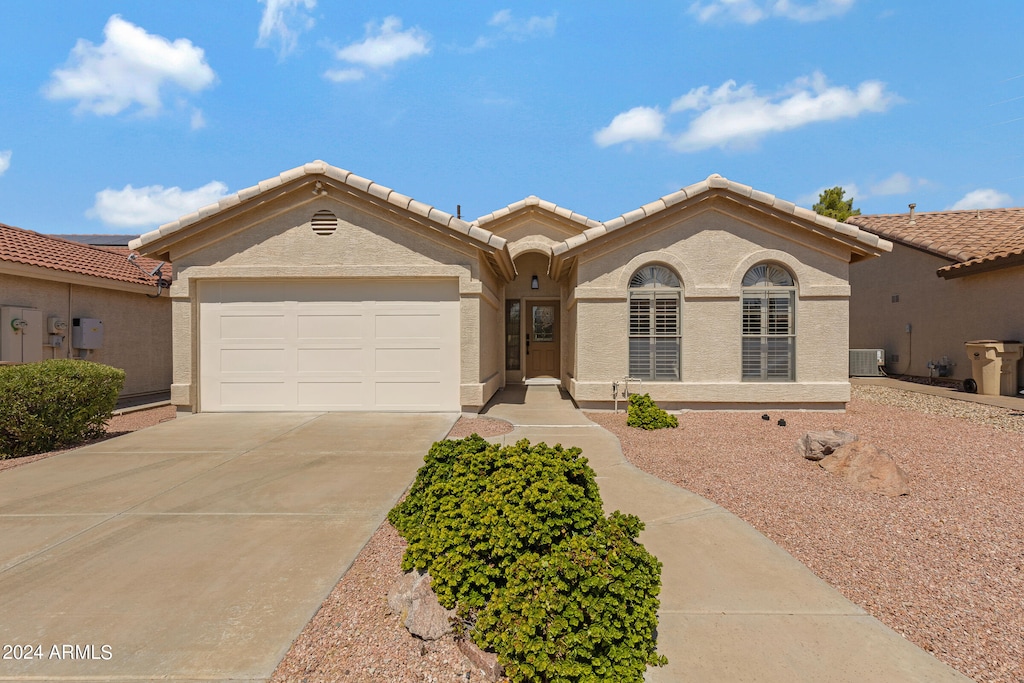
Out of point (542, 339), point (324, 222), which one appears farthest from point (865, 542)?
point (542, 339)

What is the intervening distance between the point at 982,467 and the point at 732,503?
12.7ft

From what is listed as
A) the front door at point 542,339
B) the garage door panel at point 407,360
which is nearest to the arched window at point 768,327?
the front door at point 542,339

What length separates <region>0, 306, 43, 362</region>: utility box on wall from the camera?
959 centimetres

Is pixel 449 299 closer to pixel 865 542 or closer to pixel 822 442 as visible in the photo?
pixel 822 442

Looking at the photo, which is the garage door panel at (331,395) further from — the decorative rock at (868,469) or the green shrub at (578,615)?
the decorative rock at (868,469)

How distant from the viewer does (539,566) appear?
254cm

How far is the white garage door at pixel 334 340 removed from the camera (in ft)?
32.0

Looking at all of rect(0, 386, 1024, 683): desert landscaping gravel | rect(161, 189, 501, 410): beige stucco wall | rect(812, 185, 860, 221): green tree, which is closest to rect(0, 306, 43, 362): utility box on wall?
rect(161, 189, 501, 410): beige stucco wall

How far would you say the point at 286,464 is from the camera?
20.2 ft

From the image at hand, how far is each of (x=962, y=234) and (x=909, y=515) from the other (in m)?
16.0

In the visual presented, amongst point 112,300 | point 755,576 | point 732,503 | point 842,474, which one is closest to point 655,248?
point 842,474

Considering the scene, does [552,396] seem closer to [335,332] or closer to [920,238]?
[335,332]

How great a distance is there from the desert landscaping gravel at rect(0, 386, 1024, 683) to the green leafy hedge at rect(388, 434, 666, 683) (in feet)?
1.15

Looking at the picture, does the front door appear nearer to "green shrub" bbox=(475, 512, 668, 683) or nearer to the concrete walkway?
the concrete walkway
